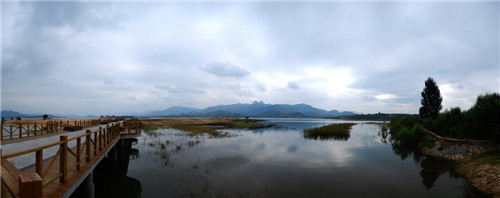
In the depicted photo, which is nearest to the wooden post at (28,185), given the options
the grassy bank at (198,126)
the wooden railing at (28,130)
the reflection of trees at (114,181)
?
the reflection of trees at (114,181)

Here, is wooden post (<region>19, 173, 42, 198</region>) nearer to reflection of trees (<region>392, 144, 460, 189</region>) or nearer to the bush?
reflection of trees (<region>392, 144, 460, 189</region>)

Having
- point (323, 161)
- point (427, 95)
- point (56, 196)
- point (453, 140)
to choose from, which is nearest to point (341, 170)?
point (323, 161)

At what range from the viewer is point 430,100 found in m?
41.9

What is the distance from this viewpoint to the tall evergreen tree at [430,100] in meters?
41.2

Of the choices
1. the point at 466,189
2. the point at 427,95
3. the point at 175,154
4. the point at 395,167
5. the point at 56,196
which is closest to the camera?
the point at 56,196

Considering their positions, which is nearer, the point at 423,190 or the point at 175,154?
the point at 423,190

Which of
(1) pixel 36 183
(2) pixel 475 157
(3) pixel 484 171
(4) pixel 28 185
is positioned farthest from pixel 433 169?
(4) pixel 28 185

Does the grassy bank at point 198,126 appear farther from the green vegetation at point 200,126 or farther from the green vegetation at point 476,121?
the green vegetation at point 476,121

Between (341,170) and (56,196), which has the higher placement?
(56,196)

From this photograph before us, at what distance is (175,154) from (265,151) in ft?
33.1

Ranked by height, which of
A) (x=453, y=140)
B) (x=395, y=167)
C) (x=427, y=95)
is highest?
(x=427, y=95)

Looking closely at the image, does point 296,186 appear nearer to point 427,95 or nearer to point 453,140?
point 453,140

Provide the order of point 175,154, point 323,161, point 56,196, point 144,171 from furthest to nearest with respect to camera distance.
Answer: point 175,154
point 323,161
point 144,171
point 56,196

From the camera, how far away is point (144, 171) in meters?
17.0
